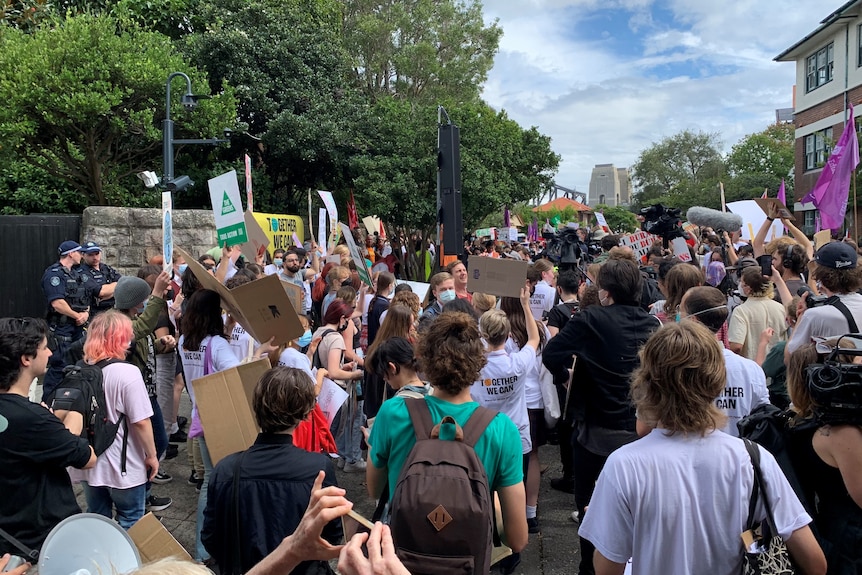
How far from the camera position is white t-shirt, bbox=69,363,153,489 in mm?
3664

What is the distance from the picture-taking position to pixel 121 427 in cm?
377

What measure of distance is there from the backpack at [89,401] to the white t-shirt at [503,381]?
2182 mm

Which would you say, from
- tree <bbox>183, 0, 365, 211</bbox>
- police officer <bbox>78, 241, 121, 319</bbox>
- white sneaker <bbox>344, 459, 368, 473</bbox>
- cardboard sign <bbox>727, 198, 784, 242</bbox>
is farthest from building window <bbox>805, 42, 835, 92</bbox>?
police officer <bbox>78, 241, 121, 319</bbox>

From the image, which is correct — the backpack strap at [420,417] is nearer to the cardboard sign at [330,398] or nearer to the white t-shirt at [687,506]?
the white t-shirt at [687,506]

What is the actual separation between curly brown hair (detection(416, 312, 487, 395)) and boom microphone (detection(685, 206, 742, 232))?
7653 mm

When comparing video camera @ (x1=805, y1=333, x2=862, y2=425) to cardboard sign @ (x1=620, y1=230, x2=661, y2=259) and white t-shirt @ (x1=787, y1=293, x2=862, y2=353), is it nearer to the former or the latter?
white t-shirt @ (x1=787, y1=293, x2=862, y2=353)

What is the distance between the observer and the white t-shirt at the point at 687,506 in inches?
75.9

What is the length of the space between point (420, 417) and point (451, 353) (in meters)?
0.29

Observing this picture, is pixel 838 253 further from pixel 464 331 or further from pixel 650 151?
pixel 650 151

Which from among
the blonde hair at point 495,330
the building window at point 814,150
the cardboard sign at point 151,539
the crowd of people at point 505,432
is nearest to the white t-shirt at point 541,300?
the crowd of people at point 505,432

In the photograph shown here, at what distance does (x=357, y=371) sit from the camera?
5.34 meters

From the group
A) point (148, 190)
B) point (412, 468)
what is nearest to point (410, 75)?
point (148, 190)

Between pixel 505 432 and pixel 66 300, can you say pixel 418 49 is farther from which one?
pixel 505 432

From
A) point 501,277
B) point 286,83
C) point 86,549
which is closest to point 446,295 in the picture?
point 501,277
